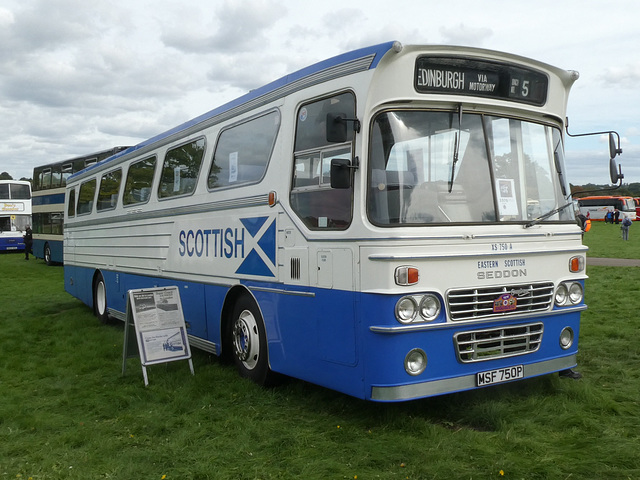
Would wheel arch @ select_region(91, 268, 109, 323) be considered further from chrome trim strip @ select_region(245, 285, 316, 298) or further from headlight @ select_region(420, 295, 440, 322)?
headlight @ select_region(420, 295, 440, 322)

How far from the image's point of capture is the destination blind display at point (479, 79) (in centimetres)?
568

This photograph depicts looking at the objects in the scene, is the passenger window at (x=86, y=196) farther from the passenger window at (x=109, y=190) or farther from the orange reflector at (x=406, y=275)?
the orange reflector at (x=406, y=275)

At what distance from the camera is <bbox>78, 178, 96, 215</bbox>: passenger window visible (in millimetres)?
13680

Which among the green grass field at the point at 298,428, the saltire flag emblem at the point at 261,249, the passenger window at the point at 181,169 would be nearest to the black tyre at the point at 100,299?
the passenger window at the point at 181,169

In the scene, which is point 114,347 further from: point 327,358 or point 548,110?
point 548,110

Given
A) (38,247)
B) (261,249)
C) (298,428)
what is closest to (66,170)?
(38,247)

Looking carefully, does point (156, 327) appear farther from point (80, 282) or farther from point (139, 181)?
point (80, 282)

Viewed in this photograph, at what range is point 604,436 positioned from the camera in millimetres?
5309

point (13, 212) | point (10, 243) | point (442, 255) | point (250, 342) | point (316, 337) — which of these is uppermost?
point (13, 212)

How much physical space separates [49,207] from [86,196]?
751 inches

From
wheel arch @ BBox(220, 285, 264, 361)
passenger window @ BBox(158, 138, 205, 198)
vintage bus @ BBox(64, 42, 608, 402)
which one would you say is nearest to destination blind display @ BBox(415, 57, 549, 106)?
vintage bus @ BBox(64, 42, 608, 402)

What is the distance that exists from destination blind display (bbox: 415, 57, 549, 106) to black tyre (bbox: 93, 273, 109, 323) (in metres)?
8.82

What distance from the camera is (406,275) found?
5355 mm

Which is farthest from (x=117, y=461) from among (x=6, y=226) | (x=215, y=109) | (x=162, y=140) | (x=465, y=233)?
(x=6, y=226)
